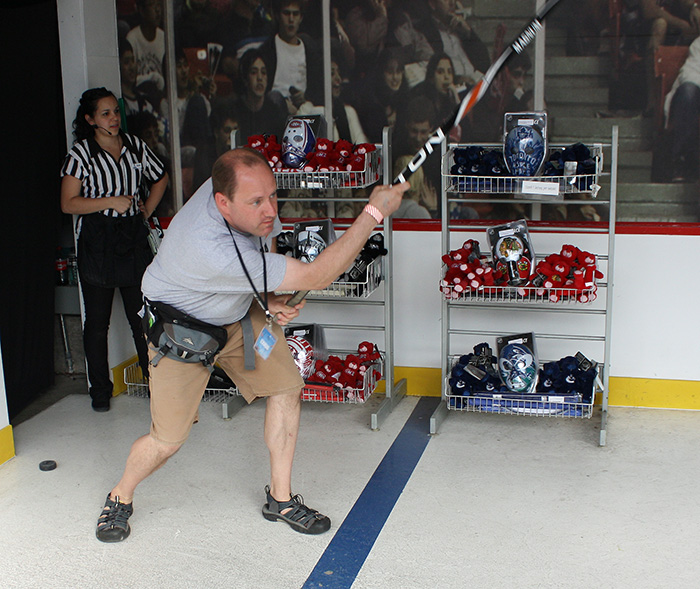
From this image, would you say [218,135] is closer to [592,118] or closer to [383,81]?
[383,81]

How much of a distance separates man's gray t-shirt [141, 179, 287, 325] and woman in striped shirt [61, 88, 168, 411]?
1.48 m

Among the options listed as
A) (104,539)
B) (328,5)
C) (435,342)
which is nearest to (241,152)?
(104,539)

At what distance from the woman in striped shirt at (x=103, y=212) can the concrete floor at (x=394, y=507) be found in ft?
1.70

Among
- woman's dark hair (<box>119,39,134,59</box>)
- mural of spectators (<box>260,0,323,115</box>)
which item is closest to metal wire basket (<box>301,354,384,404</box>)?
mural of spectators (<box>260,0,323,115</box>)

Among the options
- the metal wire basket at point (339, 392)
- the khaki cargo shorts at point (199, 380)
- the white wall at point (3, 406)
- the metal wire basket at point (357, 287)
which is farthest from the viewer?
the metal wire basket at point (339, 392)

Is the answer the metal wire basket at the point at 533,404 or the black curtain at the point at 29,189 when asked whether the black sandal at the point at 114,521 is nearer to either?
the black curtain at the point at 29,189

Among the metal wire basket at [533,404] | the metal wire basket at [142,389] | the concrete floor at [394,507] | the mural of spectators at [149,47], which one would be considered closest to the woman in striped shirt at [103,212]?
the metal wire basket at [142,389]

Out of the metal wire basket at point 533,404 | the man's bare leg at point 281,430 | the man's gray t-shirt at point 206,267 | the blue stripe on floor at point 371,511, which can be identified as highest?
the man's gray t-shirt at point 206,267

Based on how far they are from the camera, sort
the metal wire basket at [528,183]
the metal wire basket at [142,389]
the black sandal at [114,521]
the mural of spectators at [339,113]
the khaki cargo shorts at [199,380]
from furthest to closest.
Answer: the metal wire basket at [142,389] → the mural of spectators at [339,113] → the metal wire basket at [528,183] → the black sandal at [114,521] → the khaki cargo shorts at [199,380]

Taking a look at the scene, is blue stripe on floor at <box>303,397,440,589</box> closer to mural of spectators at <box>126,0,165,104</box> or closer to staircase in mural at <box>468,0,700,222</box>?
staircase in mural at <box>468,0,700,222</box>

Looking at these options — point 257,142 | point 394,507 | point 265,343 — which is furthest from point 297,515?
point 257,142

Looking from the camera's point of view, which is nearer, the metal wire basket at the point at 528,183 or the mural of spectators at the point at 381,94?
the metal wire basket at the point at 528,183

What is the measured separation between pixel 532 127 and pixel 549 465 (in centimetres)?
160

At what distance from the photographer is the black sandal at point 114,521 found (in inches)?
125
